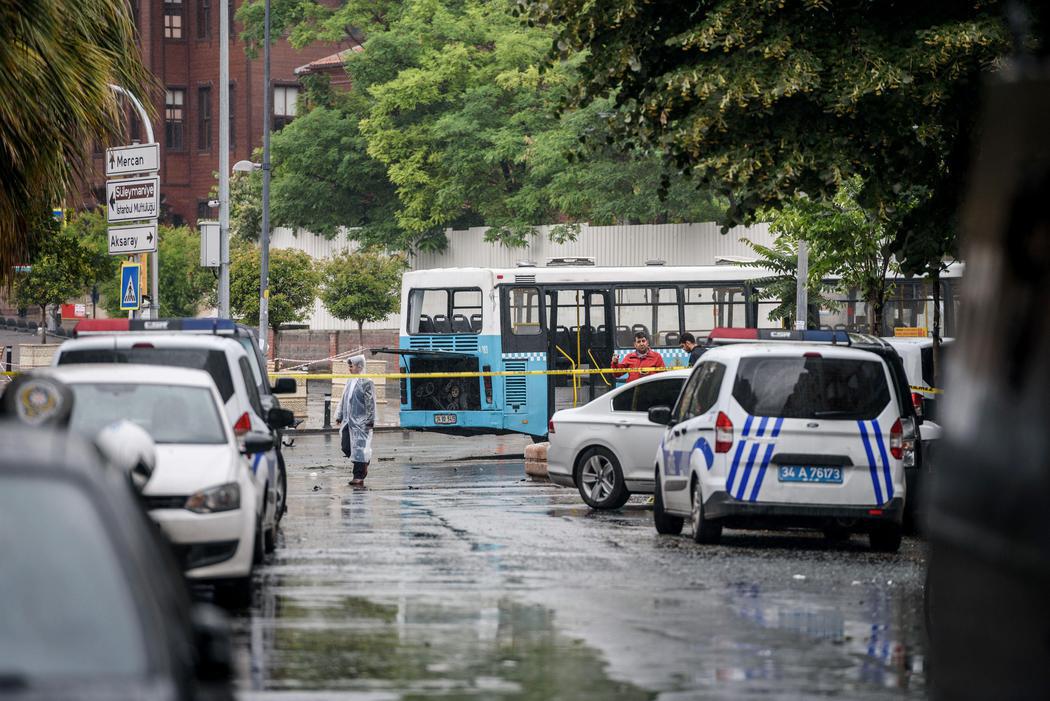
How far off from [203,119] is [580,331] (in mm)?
47526

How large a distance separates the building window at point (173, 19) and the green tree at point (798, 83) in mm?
62971

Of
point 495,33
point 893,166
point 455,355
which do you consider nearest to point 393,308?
point 495,33

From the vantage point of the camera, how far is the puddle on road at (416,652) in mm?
8914

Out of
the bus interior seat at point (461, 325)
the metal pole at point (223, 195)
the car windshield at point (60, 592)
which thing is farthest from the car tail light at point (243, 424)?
the bus interior seat at point (461, 325)

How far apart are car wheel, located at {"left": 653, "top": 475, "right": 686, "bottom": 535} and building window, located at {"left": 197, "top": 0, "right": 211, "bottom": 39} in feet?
208

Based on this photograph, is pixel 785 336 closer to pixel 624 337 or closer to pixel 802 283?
pixel 802 283

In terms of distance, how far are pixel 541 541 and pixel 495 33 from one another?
4255cm

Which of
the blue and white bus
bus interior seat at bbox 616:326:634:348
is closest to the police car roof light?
the blue and white bus

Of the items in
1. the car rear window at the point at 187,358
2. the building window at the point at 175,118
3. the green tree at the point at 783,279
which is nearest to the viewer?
the car rear window at the point at 187,358

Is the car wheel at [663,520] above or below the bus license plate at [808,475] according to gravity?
below

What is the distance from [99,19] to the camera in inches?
539

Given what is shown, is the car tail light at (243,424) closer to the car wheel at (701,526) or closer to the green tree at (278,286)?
the car wheel at (701,526)

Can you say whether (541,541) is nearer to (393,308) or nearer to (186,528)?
(186,528)

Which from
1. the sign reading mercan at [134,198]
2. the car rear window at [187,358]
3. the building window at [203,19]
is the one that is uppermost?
the building window at [203,19]
